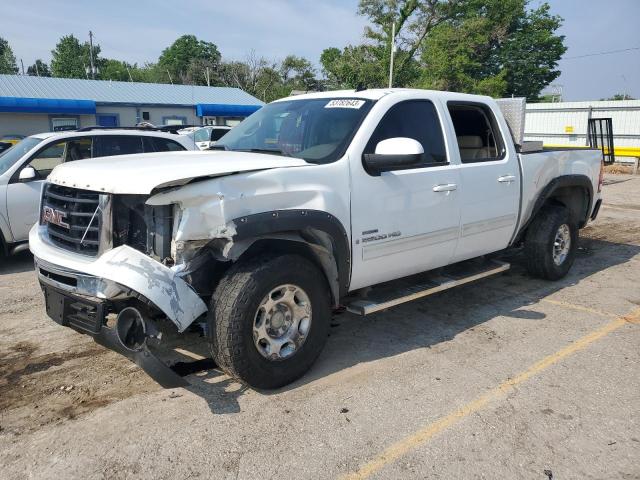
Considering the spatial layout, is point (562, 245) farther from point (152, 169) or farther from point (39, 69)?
point (39, 69)

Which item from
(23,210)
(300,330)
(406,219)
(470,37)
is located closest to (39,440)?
(300,330)

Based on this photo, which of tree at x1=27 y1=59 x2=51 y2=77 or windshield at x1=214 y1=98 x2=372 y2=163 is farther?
tree at x1=27 y1=59 x2=51 y2=77

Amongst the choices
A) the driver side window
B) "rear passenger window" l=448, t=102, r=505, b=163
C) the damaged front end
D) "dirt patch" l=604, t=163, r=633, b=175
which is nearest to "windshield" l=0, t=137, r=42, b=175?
the driver side window

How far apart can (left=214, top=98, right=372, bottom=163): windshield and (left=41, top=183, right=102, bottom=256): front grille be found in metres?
1.42

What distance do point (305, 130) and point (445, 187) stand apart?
1.25 m

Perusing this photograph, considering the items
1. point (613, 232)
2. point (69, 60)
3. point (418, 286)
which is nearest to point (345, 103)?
point (418, 286)

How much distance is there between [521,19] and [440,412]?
51.0 meters

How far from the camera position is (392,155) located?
3.78m

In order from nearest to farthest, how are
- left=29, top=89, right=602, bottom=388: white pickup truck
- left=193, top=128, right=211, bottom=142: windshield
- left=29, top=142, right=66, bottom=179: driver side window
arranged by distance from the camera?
left=29, top=89, right=602, bottom=388: white pickup truck, left=29, top=142, right=66, bottom=179: driver side window, left=193, top=128, right=211, bottom=142: windshield

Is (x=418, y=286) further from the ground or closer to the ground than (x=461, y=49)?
closer to the ground

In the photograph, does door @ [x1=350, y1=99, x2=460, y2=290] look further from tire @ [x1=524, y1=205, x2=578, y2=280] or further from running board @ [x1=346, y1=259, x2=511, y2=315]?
tire @ [x1=524, y1=205, x2=578, y2=280]

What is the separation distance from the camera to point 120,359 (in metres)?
4.12

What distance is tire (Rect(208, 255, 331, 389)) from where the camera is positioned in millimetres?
3279

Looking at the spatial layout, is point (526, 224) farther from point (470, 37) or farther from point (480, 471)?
point (470, 37)
